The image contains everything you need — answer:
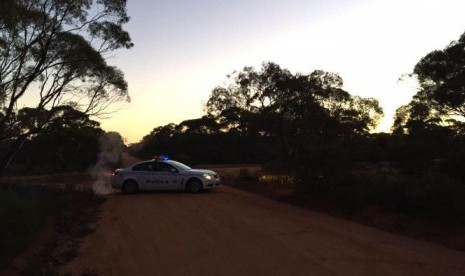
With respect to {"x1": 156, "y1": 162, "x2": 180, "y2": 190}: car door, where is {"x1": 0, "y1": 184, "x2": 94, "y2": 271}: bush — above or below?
below

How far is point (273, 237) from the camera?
11.1 m

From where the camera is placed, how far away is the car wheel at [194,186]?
22344 millimetres

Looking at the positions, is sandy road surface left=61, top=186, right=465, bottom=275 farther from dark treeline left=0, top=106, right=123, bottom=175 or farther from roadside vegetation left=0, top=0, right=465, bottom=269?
dark treeline left=0, top=106, right=123, bottom=175

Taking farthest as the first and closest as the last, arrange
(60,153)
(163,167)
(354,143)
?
(60,153) → (354,143) → (163,167)

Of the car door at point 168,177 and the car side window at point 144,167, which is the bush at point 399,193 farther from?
the car side window at point 144,167

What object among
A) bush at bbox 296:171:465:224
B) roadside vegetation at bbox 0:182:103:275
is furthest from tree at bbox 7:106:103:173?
bush at bbox 296:171:465:224

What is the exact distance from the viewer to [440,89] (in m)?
31.5

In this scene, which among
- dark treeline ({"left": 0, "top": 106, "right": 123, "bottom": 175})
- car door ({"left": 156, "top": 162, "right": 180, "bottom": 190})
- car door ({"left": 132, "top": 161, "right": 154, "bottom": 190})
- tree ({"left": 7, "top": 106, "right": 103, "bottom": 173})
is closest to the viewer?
car door ({"left": 156, "top": 162, "right": 180, "bottom": 190})

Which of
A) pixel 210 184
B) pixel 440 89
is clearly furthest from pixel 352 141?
pixel 210 184

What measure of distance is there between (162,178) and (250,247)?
43.2 feet

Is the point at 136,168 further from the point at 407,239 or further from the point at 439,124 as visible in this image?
the point at 439,124

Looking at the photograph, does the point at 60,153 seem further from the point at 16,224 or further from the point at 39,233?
the point at 16,224

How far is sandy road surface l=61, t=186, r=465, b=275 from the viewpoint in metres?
8.50

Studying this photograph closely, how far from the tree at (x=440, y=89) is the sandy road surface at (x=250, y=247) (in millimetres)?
19855
